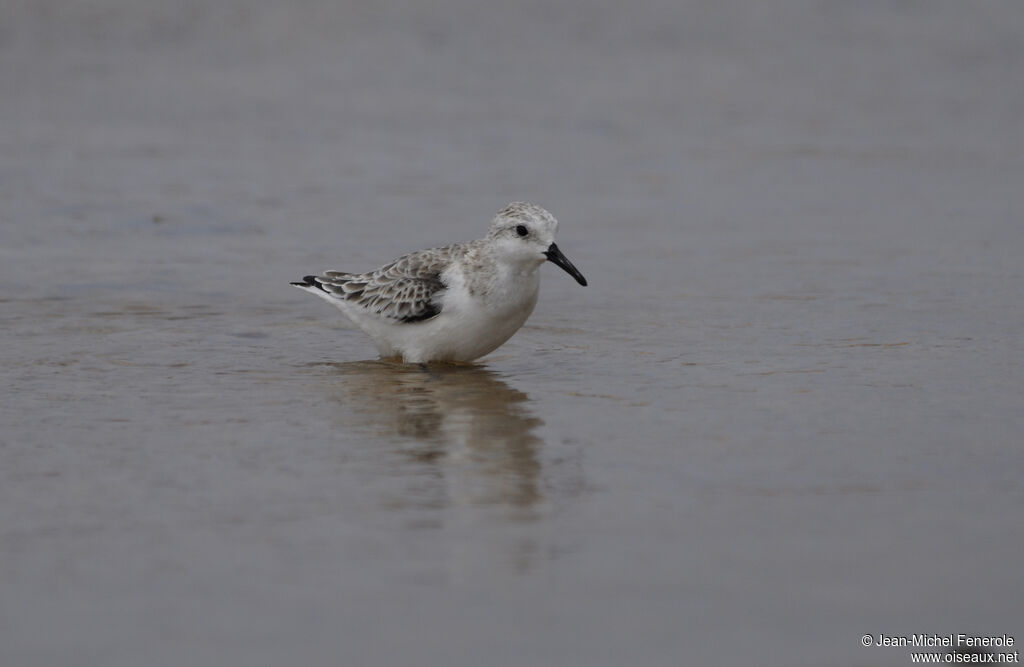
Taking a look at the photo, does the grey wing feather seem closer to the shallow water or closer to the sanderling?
the sanderling

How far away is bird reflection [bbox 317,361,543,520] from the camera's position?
18.4 feet

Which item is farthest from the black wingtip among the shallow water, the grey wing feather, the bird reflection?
the bird reflection

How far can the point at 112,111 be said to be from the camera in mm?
16281

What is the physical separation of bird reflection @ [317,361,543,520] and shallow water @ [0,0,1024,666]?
0.03 m

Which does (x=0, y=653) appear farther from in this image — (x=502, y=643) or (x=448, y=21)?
(x=448, y=21)

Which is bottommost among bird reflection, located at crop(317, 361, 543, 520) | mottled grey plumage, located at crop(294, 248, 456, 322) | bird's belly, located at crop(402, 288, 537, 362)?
bird reflection, located at crop(317, 361, 543, 520)

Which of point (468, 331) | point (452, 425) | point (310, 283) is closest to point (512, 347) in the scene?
point (468, 331)

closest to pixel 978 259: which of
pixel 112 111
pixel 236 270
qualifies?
pixel 236 270

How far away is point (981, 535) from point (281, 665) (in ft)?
8.34

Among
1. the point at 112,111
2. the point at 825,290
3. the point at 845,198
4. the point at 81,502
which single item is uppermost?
the point at 112,111

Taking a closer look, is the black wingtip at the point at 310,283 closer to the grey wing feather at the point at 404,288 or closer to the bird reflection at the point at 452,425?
the grey wing feather at the point at 404,288

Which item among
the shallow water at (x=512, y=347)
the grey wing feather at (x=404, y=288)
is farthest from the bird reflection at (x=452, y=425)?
the grey wing feather at (x=404, y=288)

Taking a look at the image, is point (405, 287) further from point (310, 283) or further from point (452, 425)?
point (452, 425)

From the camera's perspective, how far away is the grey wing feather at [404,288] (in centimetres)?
826
